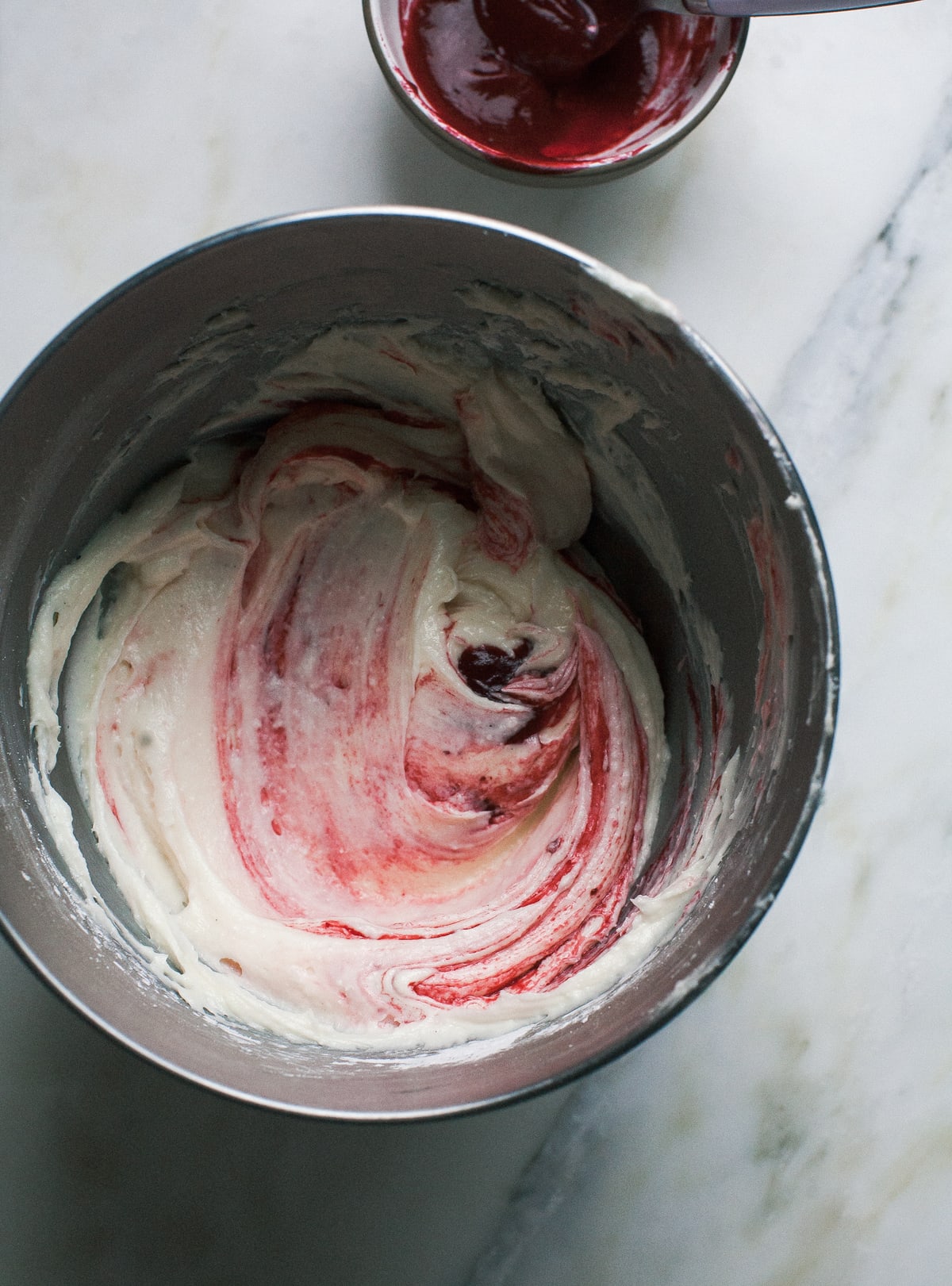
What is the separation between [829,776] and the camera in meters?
1.35

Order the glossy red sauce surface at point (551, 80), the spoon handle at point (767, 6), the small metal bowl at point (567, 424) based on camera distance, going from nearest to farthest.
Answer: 1. the small metal bowl at point (567, 424)
2. the spoon handle at point (767, 6)
3. the glossy red sauce surface at point (551, 80)

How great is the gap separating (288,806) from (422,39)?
0.91m

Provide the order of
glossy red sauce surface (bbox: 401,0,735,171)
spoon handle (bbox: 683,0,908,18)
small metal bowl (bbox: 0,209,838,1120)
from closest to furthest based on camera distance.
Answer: small metal bowl (bbox: 0,209,838,1120)
spoon handle (bbox: 683,0,908,18)
glossy red sauce surface (bbox: 401,0,735,171)

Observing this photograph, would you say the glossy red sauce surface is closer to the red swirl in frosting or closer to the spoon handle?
the spoon handle

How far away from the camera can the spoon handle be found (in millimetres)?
1141

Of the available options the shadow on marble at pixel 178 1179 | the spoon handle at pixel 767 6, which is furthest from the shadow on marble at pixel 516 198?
the shadow on marble at pixel 178 1179

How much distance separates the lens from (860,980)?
1.32 m

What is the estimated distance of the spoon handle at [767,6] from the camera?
1141 millimetres

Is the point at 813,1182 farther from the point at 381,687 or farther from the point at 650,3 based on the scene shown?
the point at 650,3

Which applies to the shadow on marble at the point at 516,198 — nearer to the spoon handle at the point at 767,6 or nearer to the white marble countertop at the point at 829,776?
the white marble countertop at the point at 829,776

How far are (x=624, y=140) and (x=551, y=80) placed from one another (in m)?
0.11

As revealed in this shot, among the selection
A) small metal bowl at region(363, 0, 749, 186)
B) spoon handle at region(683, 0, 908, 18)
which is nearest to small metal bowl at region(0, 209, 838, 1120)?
small metal bowl at region(363, 0, 749, 186)

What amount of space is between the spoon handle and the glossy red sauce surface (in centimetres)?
8

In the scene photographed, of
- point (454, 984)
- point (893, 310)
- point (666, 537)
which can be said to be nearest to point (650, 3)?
point (893, 310)
